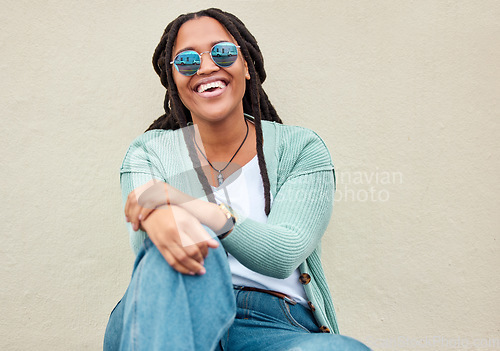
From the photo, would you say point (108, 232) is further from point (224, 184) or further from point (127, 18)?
point (127, 18)

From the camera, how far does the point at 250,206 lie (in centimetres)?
173

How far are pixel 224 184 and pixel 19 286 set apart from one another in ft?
4.60

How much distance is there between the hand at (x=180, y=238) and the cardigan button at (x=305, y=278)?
1.83 feet

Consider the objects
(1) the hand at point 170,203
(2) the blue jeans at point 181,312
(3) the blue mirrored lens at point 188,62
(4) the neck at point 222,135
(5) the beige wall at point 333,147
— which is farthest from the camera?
(5) the beige wall at point 333,147

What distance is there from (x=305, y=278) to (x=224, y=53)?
3.07ft

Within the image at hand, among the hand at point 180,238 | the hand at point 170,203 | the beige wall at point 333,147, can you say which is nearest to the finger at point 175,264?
the hand at point 180,238

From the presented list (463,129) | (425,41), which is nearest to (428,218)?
(463,129)

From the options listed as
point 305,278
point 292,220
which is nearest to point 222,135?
point 292,220

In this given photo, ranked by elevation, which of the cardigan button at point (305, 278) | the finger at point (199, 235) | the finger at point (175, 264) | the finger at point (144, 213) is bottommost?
the cardigan button at point (305, 278)

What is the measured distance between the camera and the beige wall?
220 centimetres

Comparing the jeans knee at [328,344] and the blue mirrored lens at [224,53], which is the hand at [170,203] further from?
the blue mirrored lens at [224,53]

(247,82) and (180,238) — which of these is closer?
(180,238)

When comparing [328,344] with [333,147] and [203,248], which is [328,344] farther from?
[333,147]

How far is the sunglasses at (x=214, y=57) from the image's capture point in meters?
1.69
